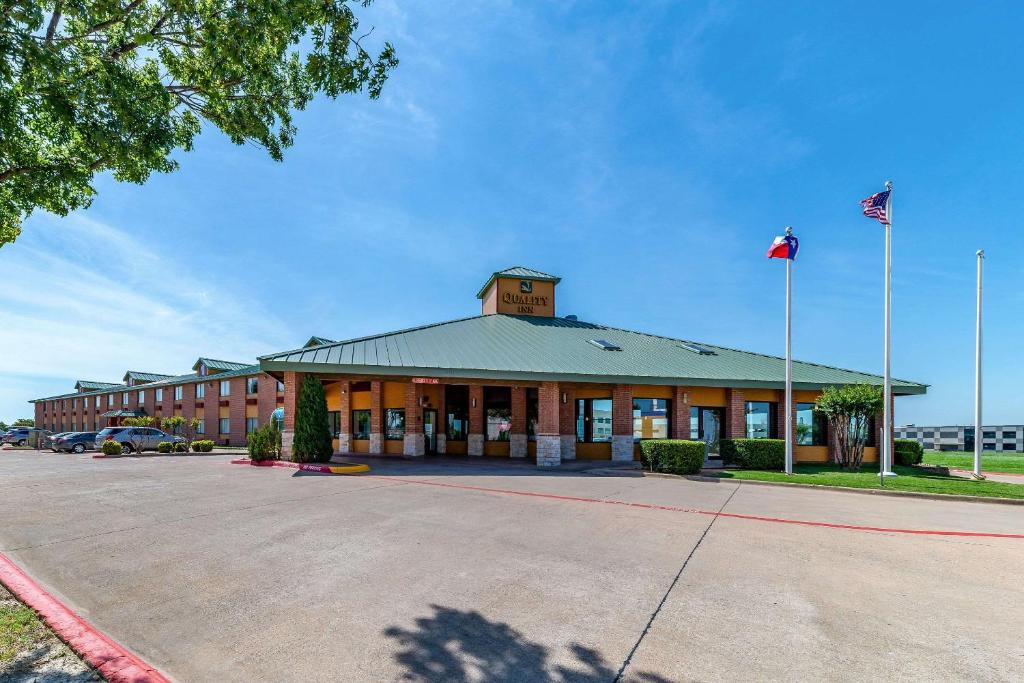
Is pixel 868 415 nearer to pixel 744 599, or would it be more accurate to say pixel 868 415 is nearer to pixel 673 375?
pixel 673 375

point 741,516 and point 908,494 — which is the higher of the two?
point 741,516

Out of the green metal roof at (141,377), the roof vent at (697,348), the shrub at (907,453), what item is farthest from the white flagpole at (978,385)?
the green metal roof at (141,377)

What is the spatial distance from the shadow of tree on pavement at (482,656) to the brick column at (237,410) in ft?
153

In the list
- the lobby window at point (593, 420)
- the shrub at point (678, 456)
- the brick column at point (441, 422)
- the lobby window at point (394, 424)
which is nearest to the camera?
the shrub at point (678, 456)

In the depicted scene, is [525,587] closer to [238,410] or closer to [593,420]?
[593,420]

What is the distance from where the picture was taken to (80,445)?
33875 millimetres

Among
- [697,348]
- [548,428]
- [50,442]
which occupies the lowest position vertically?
[50,442]

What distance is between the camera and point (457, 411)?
26641 millimetres

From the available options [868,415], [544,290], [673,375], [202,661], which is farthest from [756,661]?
[544,290]

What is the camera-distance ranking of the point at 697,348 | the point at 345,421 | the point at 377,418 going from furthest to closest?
the point at 697,348 → the point at 345,421 → the point at 377,418

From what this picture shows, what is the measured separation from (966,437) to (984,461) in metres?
5.10

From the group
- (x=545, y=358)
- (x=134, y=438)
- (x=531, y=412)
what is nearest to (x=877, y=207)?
(x=545, y=358)

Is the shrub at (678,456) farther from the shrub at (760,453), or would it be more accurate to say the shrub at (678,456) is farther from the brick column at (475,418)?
the brick column at (475,418)

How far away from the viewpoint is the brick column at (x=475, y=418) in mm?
25500
